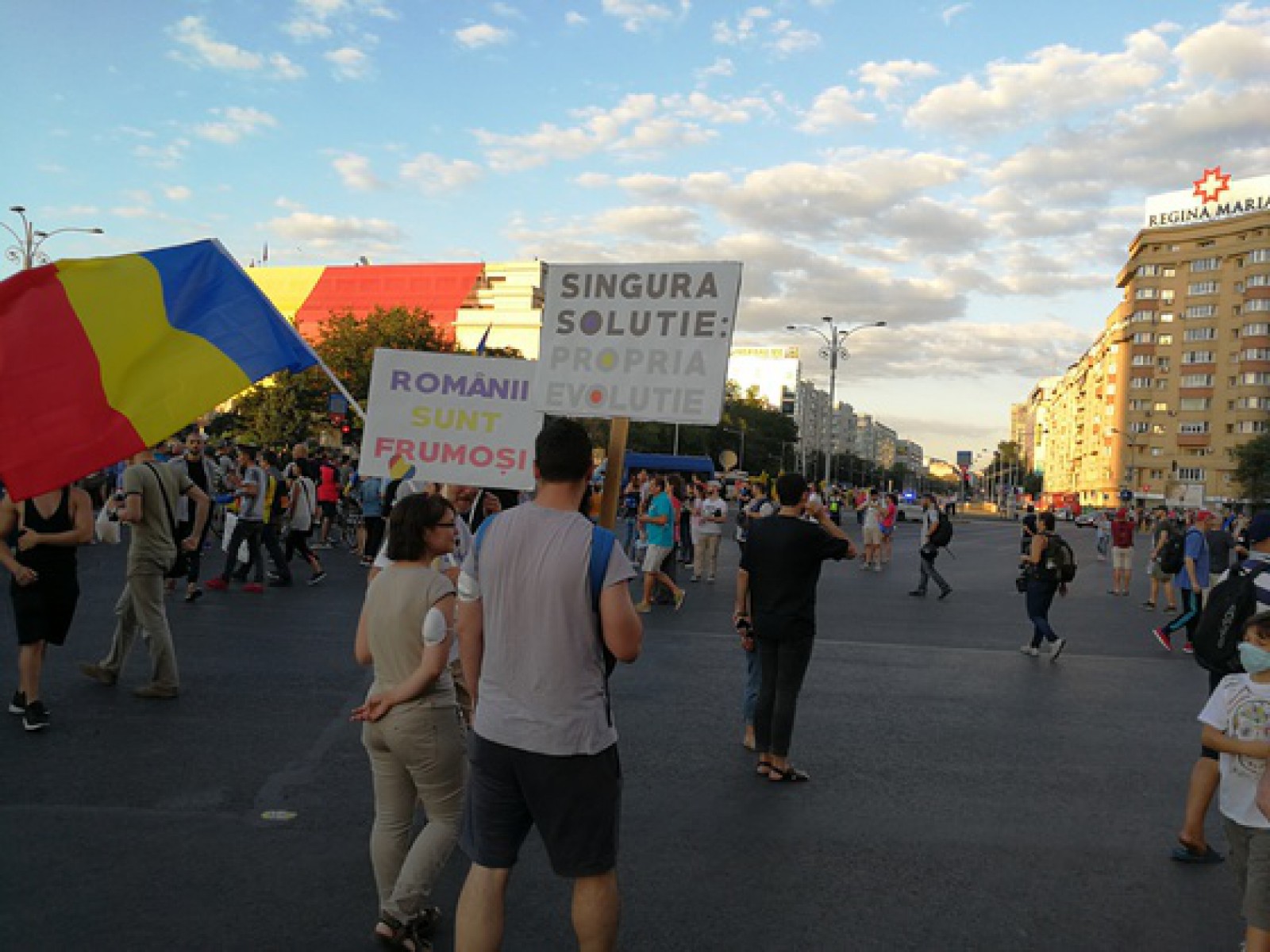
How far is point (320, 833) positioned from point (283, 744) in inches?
62.7

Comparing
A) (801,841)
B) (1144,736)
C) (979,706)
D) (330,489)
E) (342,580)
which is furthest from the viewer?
(330,489)

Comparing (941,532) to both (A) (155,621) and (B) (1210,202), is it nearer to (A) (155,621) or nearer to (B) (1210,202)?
(A) (155,621)

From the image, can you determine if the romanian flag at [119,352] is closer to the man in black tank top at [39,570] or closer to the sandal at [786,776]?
the man in black tank top at [39,570]

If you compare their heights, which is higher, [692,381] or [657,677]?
[692,381]

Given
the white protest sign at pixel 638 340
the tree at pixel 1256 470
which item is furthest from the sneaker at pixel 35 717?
the tree at pixel 1256 470

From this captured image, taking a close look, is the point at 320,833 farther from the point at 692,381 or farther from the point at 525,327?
the point at 525,327

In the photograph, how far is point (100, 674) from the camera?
743 cm

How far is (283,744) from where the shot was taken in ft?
20.6

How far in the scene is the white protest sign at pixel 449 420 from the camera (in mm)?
6211

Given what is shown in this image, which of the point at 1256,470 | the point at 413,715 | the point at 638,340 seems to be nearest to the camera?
the point at 413,715

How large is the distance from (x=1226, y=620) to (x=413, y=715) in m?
4.10

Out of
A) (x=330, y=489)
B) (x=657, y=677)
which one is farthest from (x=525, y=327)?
(x=657, y=677)

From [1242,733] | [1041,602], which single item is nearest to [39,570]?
[1242,733]

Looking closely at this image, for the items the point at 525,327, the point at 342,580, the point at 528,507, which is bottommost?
the point at 342,580
